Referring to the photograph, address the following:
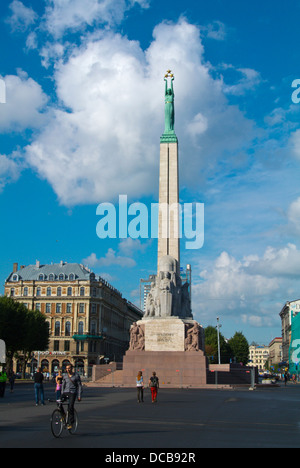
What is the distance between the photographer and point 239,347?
423 ft

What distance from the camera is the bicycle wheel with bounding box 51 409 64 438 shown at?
11.8 m

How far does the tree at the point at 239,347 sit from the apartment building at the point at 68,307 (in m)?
39.8

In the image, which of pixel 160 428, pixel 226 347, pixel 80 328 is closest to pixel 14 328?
pixel 80 328

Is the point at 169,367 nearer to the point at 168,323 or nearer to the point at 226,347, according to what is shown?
the point at 168,323

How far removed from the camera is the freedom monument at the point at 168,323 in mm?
40031

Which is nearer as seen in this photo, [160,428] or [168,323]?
[160,428]

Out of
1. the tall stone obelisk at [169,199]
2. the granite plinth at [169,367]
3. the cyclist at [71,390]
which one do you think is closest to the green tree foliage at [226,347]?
the tall stone obelisk at [169,199]

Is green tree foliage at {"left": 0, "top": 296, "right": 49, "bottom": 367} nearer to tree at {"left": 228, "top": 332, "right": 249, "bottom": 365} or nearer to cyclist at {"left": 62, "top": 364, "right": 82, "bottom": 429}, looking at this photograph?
cyclist at {"left": 62, "top": 364, "right": 82, "bottom": 429}

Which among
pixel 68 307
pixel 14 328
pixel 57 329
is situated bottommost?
pixel 14 328

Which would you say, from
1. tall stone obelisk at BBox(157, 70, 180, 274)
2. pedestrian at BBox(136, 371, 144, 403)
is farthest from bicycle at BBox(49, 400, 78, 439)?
tall stone obelisk at BBox(157, 70, 180, 274)

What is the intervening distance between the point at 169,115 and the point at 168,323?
21646mm

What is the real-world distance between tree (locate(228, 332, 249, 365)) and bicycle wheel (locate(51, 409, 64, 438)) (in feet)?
387

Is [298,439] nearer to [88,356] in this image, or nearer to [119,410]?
[119,410]
